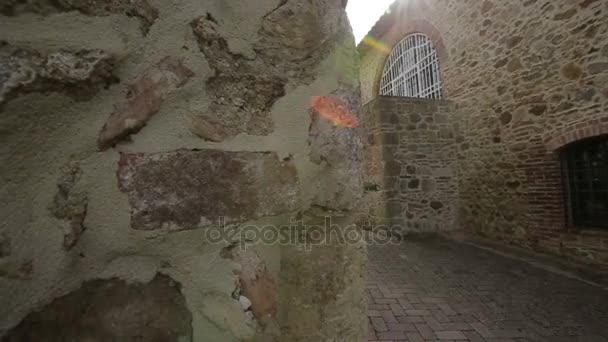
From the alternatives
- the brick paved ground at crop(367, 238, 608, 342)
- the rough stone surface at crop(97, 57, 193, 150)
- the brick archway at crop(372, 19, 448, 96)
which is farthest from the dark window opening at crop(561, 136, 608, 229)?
the rough stone surface at crop(97, 57, 193, 150)

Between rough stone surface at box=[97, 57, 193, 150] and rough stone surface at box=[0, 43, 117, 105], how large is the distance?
5 centimetres

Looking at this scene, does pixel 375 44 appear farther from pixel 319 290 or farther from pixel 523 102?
pixel 319 290

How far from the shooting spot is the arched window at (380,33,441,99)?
8.04 metres

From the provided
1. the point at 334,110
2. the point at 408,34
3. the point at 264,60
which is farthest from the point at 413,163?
the point at 264,60

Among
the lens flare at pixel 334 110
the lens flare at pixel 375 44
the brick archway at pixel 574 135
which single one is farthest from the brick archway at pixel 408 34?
the lens flare at pixel 334 110

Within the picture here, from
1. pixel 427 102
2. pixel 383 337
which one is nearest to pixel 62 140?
pixel 383 337

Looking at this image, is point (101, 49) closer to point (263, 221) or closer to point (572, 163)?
point (263, 221)

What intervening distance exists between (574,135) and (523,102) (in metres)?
1.04

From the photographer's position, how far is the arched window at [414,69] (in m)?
8.04

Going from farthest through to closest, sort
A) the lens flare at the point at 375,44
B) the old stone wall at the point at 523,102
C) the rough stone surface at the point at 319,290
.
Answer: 1. the lens flare at the point at 375,44
2. the old stone wall at the point at 523,102
3. the rough stone surface at the point at 319,290

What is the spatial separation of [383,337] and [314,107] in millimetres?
2290

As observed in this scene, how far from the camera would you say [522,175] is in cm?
512

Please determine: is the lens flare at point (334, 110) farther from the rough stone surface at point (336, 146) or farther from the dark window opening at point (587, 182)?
the dark window opening at point (587, 182)

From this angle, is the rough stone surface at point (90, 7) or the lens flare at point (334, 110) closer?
the rough stone surface at point (90, 7)
